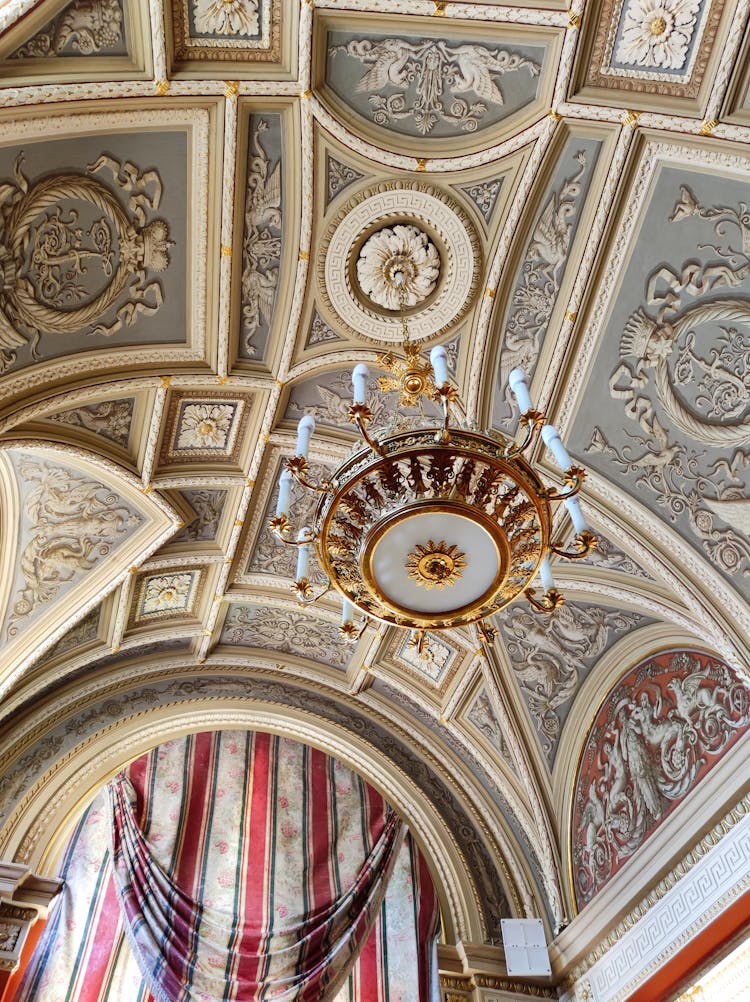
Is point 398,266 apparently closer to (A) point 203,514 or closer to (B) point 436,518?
(B) point 436,518

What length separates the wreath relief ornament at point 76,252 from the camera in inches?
205

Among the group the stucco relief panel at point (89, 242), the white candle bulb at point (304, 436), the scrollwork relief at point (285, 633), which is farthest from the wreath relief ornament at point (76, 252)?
the scrollwork relief at point (285, 633)

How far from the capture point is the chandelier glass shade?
4.33m

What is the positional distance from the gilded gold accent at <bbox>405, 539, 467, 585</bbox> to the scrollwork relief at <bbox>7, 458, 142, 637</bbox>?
11.8 feet

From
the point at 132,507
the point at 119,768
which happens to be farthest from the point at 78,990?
the point at 132,507

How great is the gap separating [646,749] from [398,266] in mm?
4619

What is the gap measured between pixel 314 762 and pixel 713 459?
6484 mm

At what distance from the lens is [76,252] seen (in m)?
5.53

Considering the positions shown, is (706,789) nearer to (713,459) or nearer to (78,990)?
(713,459)

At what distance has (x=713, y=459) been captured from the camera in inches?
233

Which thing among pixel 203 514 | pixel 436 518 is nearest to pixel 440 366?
pixel 436 518

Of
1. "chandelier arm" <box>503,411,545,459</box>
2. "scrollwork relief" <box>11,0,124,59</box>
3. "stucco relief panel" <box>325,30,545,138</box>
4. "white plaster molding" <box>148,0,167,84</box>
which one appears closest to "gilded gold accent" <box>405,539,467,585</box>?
"chandelier arm" <box>503,411,545,459</box>

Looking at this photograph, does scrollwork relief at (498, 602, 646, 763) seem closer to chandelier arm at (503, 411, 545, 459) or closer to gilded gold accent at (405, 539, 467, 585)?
gilded gold accent at (405, 539, 467, 585)

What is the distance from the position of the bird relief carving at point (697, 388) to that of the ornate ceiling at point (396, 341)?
21 millimetres
